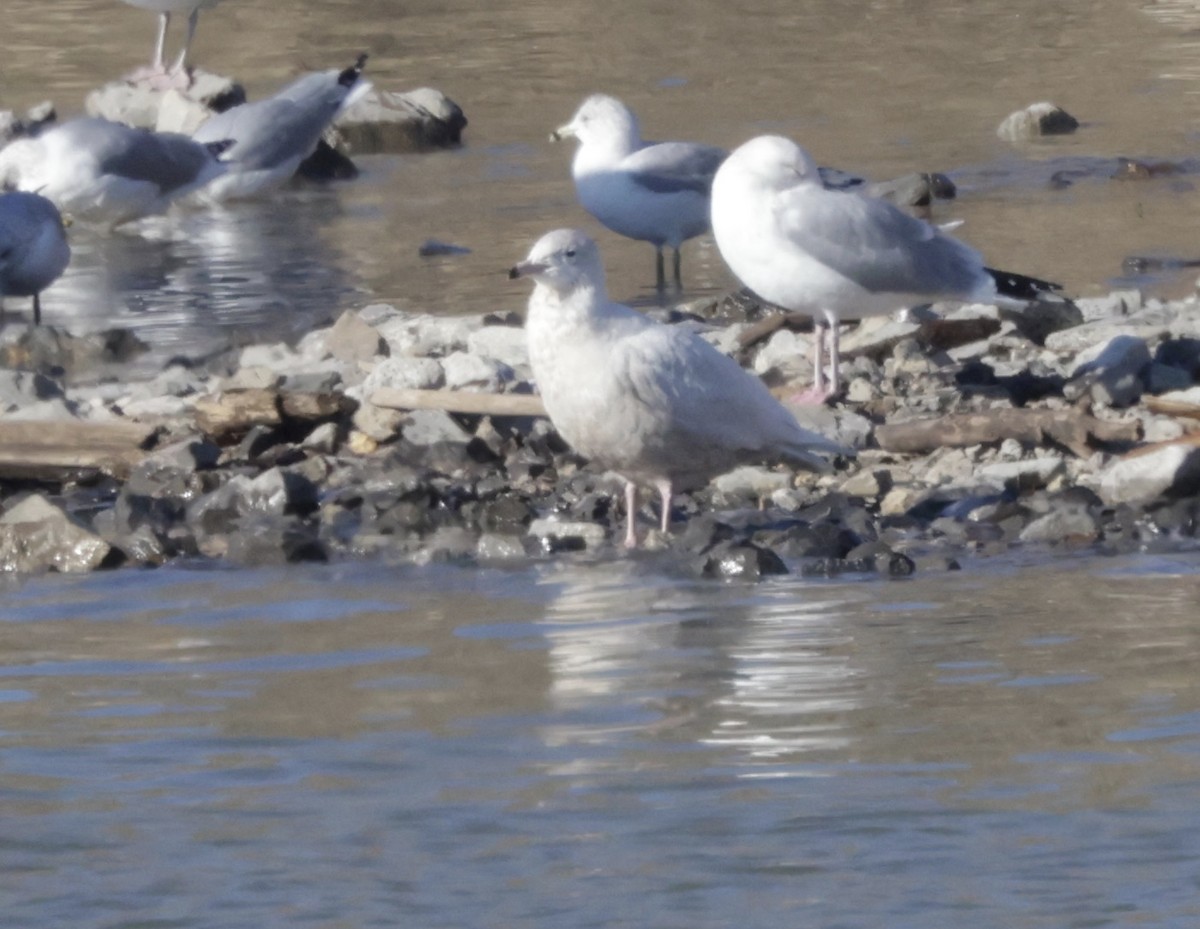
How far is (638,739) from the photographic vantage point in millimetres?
4617

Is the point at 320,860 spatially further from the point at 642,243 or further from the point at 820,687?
the point at 642,243

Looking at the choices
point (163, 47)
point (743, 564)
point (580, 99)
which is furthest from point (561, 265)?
point (163, 47)

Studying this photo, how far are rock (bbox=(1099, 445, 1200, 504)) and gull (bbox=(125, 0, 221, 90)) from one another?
1213 centimetres

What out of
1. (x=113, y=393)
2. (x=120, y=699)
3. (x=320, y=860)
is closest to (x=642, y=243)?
(x=113, y=393)

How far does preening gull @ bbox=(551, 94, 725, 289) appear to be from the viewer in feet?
36.6

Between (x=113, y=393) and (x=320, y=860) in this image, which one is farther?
(x=113, y=393)

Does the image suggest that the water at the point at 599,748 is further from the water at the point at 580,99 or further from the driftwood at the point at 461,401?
the water at the point at 580,99

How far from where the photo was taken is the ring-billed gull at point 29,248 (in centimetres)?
1107

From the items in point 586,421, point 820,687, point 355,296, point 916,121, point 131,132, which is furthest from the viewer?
point 916,121

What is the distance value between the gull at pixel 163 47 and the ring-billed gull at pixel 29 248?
6537mm

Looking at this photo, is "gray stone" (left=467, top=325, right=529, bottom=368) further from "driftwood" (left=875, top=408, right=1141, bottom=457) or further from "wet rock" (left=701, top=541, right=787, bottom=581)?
"wet rock" (left=701, top=541, right=787, bottom=581)

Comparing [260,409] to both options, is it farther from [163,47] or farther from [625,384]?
[163,47]

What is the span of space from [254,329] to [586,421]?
4.06 metres

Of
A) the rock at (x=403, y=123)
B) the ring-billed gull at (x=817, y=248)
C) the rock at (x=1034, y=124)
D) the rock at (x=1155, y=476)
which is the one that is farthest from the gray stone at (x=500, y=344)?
the rock at (x=403, y=123)
